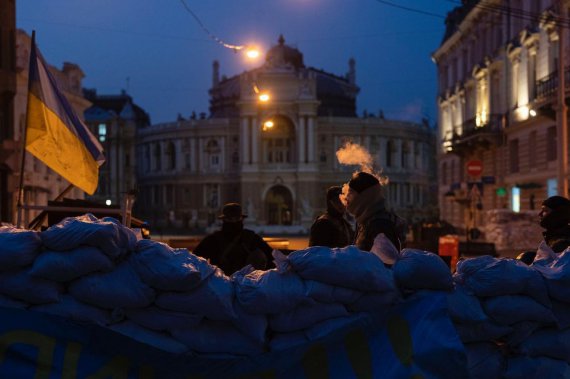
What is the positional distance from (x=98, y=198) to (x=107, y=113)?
9.86 meters

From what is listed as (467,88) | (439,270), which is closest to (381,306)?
(439,270)

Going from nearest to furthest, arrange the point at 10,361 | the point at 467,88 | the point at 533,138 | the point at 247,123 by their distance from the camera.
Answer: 1. the point at 10,361
2. the point at 533,138
3. the point at 467,88
4. the point at 247,123

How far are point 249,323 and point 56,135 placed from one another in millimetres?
4684

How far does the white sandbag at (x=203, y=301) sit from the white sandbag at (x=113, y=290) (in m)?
0.09

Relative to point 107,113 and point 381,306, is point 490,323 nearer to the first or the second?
point 381,306

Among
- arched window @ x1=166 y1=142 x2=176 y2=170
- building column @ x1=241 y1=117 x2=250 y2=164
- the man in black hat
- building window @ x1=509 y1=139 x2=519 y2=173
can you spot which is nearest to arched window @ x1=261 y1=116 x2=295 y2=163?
building column @ x1=241 y1=117 x2=250 y2=164

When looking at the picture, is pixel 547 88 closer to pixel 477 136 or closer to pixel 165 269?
pixel 477 136

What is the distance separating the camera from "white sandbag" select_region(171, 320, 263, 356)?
3203 millimetres

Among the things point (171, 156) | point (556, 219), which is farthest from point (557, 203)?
point (171, 156)

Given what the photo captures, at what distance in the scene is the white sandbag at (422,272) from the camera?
3.30 meters

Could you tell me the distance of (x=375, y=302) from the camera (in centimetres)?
331

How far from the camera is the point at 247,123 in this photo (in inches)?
2805

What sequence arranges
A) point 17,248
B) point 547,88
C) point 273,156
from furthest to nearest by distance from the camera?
point 273,156, point 547,88, point 17,248

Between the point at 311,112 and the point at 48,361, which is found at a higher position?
the point at 311,112
